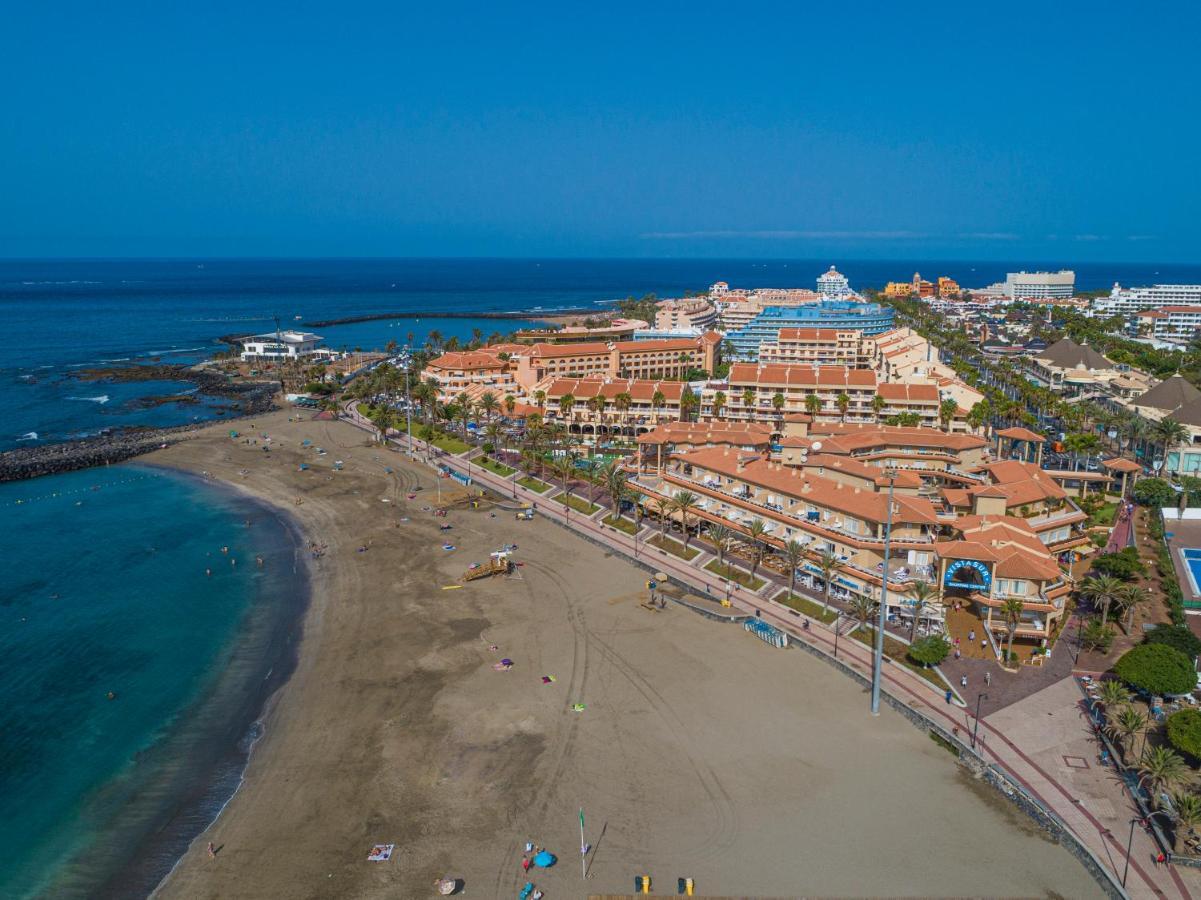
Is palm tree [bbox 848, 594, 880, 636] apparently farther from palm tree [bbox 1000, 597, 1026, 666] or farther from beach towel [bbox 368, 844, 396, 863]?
beach towel [bbox 368, 844, 396, 863]

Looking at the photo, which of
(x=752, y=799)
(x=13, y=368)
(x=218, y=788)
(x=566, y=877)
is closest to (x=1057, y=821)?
(x=752, y=799)

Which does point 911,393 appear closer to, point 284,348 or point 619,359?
point 619,359

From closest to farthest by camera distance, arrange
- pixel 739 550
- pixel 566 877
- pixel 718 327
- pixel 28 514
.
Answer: pixel 566 877, pixel 739 550, pixel 28 514, pixel 718 327

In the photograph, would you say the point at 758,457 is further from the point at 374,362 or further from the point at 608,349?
the point at 374,362

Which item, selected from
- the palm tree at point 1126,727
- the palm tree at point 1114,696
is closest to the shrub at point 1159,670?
the palm tree at point 1126,727

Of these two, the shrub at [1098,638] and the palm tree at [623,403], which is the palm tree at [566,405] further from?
the shrub at [1098,638]

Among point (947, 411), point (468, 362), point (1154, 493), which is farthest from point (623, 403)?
point (1154, 493)
